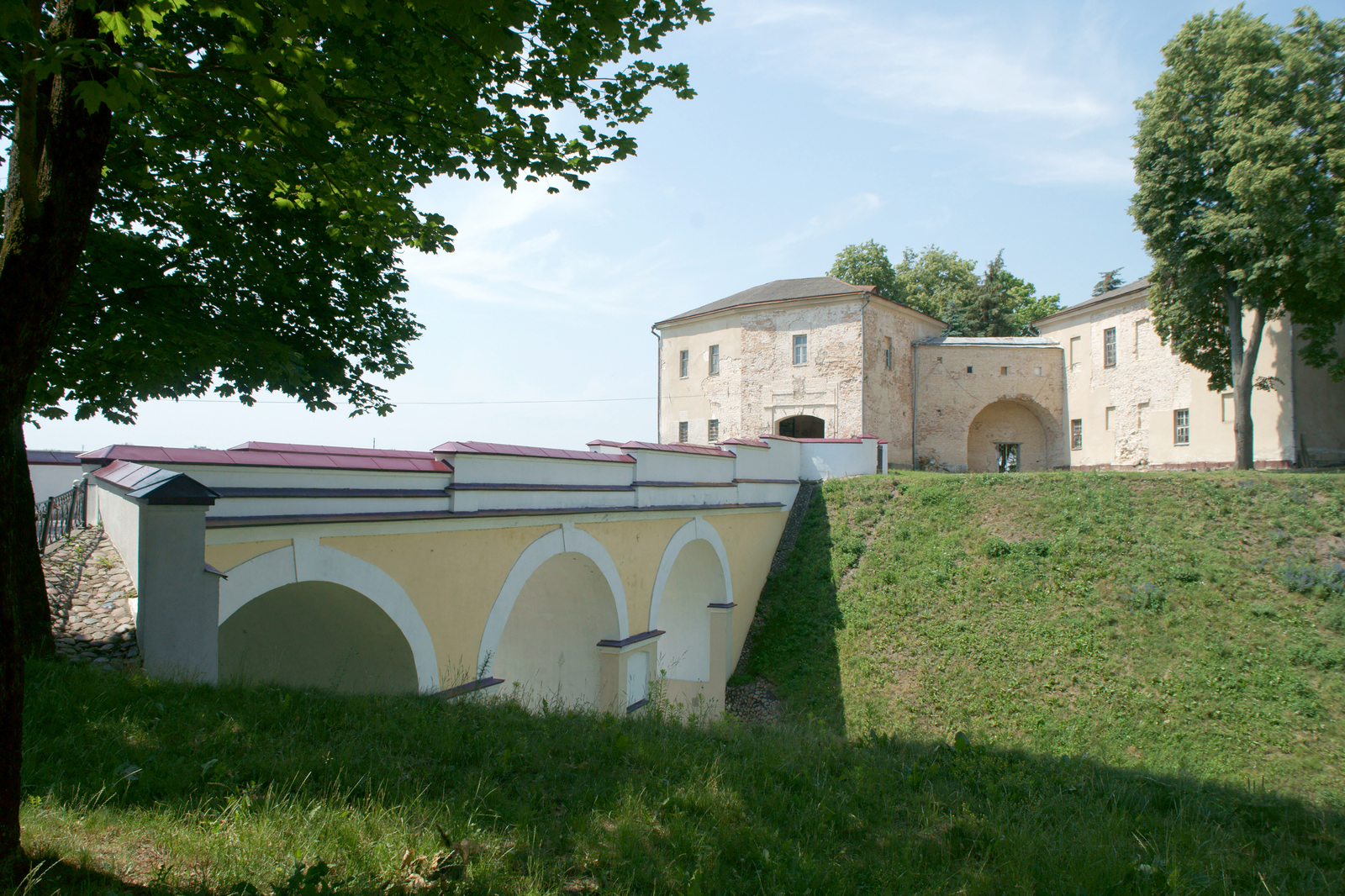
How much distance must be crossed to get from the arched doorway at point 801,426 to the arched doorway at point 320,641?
20853 millimetres

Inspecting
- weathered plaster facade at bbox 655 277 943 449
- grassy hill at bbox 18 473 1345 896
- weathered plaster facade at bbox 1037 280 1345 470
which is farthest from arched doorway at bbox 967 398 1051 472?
grassy hill at bbox 18 473 1345 896

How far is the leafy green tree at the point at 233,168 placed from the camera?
2850mm

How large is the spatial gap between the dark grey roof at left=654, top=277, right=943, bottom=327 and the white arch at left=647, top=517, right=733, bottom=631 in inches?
546

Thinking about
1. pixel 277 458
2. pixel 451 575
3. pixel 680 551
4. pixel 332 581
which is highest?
pixel 277 458

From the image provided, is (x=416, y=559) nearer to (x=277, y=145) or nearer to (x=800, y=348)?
(x=277, y=145)

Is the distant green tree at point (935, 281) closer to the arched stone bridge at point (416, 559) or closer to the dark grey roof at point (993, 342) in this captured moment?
the dark grey roof at point (993, 342)

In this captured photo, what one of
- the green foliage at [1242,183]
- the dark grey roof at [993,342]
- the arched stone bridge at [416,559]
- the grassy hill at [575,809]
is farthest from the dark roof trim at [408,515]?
the dark grey roof at [993,342]

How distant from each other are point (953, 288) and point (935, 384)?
48.7 ft

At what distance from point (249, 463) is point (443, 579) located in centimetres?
257

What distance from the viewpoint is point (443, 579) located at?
8047mm

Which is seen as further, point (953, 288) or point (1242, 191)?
point (953, 288)

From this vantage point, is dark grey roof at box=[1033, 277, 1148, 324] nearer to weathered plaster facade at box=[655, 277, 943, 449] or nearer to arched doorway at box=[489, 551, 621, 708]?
weathered plaster facade at box=[655, 277, 943, 449]

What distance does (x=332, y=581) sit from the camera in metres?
6.74

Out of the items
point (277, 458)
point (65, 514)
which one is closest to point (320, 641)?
point (277, 458)
